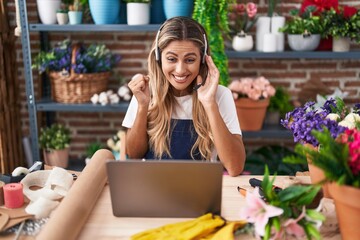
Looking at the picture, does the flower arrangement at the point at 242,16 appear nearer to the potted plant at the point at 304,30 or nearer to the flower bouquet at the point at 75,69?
the potted plant at the point at 304,30

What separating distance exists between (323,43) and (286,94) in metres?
0.41

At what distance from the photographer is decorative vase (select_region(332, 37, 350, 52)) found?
9.44 ft

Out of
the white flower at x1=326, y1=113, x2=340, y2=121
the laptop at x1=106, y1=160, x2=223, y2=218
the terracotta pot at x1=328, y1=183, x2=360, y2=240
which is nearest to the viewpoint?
the terracotta pot at x1=328, y1=183, x2=360, y2=240

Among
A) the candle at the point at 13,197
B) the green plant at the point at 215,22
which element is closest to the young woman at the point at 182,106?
the candle at the point at 13,197

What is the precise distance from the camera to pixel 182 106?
6.40 feet

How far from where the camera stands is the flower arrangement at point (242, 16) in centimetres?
290

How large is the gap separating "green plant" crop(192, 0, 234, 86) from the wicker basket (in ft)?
2.45

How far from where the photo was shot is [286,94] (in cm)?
313

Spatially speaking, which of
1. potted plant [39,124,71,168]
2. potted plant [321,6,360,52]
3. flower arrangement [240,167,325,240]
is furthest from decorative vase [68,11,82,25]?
flower arrangement [240,167,325,240]

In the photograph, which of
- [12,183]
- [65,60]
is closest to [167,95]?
[12,183]

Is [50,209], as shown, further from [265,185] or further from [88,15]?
[88,15]

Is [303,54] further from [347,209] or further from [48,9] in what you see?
[347,209]

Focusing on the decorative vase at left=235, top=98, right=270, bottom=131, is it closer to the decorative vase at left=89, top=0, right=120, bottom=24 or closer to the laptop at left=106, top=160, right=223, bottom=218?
the decorative vase at left=89, top=0, right=120, bottom=24

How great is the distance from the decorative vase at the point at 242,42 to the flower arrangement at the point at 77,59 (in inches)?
32.8
